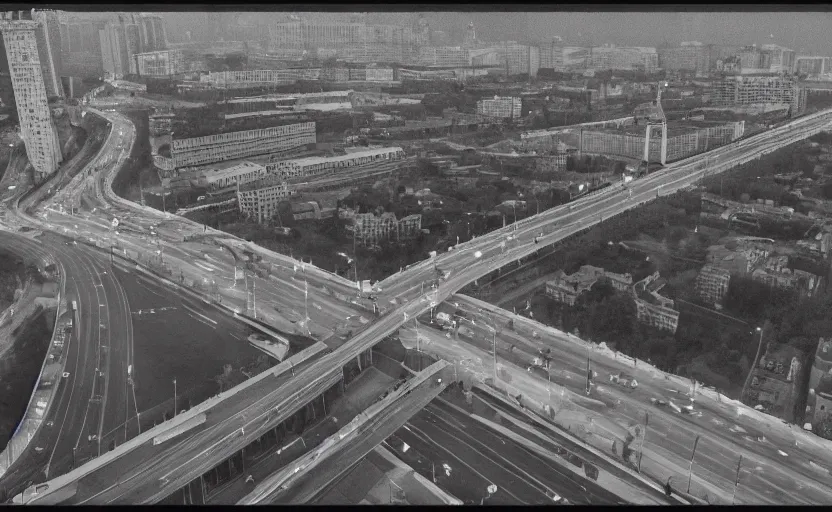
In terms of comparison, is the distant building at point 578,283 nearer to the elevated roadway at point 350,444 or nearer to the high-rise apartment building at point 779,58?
the elevated roadway at point 350,444

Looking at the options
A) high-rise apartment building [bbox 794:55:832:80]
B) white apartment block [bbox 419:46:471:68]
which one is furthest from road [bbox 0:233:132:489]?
high-rise apartment building [bbox 794:55:832:80]

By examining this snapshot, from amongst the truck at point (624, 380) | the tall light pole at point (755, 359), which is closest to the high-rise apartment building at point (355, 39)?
the truck at point (624, 380)

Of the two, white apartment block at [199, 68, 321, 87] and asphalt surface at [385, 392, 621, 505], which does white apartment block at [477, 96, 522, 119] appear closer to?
white apartment block at [199, 68, 321, 87]

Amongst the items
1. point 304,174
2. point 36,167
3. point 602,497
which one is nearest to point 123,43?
point 36,167

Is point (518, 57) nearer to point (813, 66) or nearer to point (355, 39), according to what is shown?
point (355, 39)

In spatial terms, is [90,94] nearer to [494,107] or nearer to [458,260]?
[494,107]

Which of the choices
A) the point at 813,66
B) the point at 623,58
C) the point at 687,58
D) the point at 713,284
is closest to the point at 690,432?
the point at 713,284
